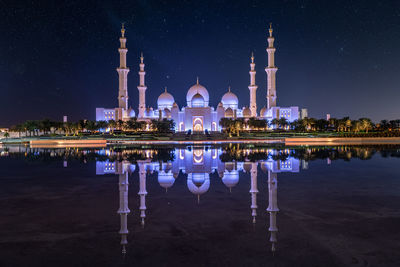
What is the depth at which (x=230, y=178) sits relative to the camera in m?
8.18

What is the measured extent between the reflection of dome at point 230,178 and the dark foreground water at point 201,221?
0.03 metres

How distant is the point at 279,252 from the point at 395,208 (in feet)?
9.61

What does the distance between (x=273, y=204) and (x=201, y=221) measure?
5.16 feet

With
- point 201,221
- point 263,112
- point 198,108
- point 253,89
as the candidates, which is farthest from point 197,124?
point 201,221

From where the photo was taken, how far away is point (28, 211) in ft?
17.2

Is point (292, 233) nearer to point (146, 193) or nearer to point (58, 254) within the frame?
point (58, 254)

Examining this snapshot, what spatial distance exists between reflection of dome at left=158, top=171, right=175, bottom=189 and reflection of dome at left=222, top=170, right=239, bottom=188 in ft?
4.30

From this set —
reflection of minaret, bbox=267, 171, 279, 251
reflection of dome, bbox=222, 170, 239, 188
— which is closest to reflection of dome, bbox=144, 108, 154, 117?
reflection of dome, bbox=222, 170, 239, 188

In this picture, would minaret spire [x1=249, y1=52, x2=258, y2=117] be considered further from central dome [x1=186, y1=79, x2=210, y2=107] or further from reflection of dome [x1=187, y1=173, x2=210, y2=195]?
reflection of dome [x1=187, y1=173, x2=210, y2=195]

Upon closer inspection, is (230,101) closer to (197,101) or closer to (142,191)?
(197,101)

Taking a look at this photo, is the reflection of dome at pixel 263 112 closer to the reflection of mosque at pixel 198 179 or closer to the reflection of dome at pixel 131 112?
the reflection of dome at pixel 131 112

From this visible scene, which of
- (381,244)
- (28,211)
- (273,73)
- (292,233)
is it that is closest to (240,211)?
(292,233)

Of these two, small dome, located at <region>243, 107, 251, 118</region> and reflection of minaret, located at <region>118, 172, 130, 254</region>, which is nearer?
reflection of minaret, located at <region>118, 172, 130, 254</region>

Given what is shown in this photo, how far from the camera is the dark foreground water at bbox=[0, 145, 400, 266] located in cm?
344
